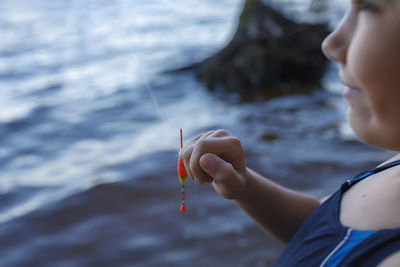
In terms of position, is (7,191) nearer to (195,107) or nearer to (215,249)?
(215,249)

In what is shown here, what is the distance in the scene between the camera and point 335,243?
27.8 inches

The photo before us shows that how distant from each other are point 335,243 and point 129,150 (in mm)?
1951

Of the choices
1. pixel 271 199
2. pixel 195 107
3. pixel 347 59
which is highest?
pixel 347 59

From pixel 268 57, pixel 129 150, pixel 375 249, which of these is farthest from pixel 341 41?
pixel 268 57

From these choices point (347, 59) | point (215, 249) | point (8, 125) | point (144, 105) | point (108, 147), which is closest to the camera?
point (347, 59)

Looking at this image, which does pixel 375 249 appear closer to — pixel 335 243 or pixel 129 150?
pixel 335 243

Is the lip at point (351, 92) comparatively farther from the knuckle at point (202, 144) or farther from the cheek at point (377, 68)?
the knuckle at point (202, 144)

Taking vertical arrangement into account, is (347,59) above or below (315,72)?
above

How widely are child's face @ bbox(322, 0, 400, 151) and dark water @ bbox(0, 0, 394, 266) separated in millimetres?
933

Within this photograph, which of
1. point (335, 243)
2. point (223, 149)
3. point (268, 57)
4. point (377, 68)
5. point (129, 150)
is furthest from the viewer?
point (268, 57)

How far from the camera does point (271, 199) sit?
958mm

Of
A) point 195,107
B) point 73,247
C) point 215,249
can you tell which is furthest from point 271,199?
point 195,107

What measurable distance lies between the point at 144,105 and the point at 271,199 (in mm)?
2309

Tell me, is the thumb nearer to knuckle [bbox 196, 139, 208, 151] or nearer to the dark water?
knuckle [bbox 196, 139, 208, 151]
